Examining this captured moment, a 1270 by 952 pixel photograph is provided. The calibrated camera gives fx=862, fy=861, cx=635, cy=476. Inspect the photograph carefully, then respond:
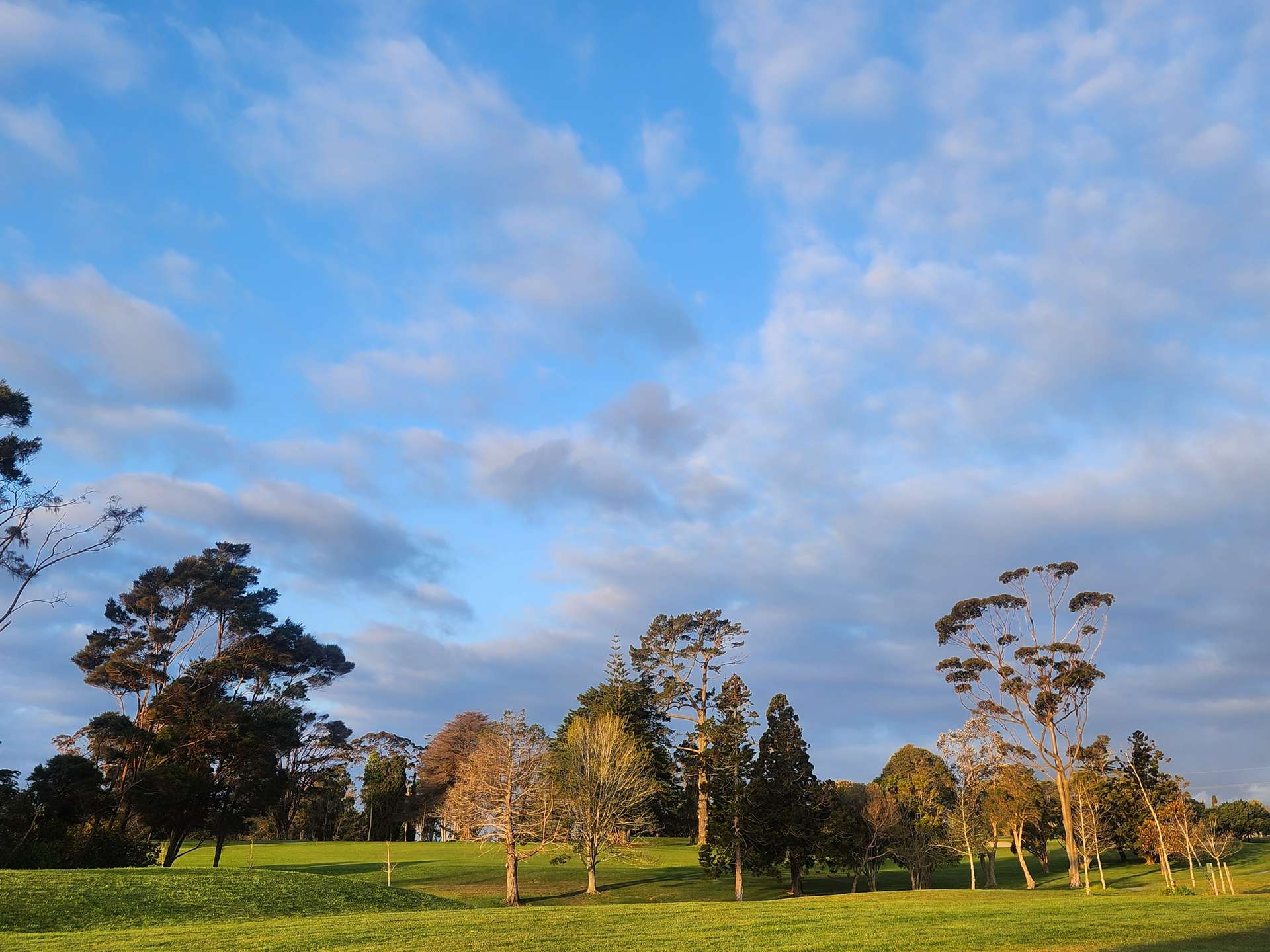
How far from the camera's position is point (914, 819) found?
6525cm

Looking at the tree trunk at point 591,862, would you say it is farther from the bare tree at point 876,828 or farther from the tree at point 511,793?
the bare tree at point 876,828

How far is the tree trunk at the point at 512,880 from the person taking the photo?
48062 millimetres

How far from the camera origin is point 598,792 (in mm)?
53500

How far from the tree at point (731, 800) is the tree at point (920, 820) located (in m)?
12.6

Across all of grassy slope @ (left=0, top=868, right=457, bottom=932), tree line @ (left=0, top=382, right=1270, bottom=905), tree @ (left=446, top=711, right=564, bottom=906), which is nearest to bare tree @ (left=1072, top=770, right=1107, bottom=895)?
tree line @ (left=0, top=382, right=1270, bottom=905)

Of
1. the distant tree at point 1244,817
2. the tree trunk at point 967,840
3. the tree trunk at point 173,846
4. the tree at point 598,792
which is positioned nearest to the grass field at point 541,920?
the tree at point 598,792

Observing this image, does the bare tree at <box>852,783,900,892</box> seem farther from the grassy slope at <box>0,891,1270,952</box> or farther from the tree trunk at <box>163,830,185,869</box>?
the tree trunk at <box>163,830,185,869</box>

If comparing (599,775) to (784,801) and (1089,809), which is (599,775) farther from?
(1089,809)

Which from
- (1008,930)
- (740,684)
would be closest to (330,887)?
(1008,930)

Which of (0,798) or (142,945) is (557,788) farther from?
(142,945)

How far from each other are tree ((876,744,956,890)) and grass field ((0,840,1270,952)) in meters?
21.6

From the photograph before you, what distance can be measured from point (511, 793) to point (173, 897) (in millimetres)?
25249

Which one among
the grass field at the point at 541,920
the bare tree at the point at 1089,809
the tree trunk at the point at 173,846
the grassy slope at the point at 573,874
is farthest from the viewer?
the bare tree at the point at 1089,809

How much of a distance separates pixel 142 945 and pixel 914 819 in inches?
2290
